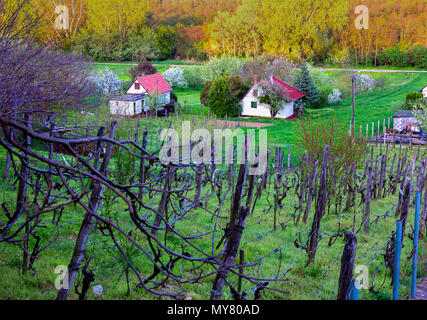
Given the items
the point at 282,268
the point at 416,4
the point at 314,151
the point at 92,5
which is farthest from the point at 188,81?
the point at 282,268

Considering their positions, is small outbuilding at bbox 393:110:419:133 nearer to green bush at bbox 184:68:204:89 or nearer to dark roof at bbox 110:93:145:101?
dark roof at bbox 110:93:145:101

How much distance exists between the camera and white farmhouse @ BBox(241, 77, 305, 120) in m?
30.0

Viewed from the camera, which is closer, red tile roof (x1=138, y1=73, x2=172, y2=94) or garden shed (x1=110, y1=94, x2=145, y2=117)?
garden shed (x1=110, y1=94, x2=145, y2=117)

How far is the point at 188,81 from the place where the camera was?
1615 inches

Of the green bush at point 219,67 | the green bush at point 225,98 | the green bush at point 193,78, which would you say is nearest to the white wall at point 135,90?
the green bush at point 225,98

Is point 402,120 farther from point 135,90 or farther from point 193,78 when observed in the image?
point 193,78

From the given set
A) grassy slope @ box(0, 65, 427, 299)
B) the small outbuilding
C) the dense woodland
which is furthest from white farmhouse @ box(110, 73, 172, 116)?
grassy slope @ box(0, 65, 427, 299)

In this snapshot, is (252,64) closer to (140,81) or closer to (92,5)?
(140,81)

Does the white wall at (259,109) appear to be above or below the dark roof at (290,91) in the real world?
below

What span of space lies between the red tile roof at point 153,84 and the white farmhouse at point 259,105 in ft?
19.9

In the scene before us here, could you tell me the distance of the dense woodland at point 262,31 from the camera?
1722 inches

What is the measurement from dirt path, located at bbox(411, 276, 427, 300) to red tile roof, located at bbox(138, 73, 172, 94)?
27808mm

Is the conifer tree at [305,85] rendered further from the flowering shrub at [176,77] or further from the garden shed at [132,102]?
the flowering shrub at [176,77]

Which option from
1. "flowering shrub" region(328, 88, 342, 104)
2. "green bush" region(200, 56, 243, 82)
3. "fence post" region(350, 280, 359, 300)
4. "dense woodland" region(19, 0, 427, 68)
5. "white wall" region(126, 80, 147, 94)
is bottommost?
"flowering shrub" region(328, 88, 342, 104)
